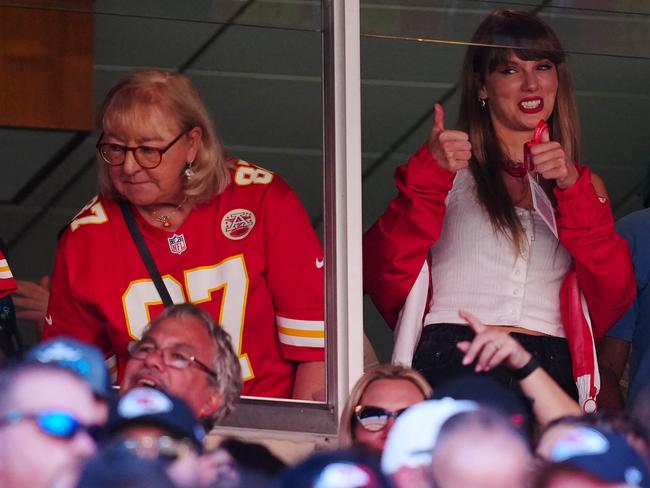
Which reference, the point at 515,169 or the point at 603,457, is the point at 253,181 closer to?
the point at 515,169

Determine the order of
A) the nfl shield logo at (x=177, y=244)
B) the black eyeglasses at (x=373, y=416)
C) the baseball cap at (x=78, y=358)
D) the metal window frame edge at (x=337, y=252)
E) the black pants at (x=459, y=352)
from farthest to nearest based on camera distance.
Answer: the nfl shield logo at (x=177, y=244) < the black pants at (x=459, y=352) < the metal window frame edge at (x=337, y=252) < the black eyeglasses at (x=373, y=416) < the baseball cap at (x=78, y=358)

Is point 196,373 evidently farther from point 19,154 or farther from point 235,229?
point 19,154

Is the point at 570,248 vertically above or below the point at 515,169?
below

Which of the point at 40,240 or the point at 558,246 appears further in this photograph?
the point at 40,240

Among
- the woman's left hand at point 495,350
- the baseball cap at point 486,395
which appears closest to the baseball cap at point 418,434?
the baseball cap at point 486,395

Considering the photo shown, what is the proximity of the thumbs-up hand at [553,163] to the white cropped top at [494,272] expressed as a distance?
0.16 meters

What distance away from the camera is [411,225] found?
10.1ft

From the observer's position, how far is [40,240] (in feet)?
20.2

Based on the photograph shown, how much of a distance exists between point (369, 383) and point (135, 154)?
1.01 m

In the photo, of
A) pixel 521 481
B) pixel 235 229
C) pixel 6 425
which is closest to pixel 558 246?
pixel 235 229

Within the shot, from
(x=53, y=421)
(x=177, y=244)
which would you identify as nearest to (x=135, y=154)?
(x=177, y=244)

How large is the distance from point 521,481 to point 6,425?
64 cm

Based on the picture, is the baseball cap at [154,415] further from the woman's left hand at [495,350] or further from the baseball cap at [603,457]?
the woman's left hand at [495,350]

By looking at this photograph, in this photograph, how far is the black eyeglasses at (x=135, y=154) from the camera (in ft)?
10.3
